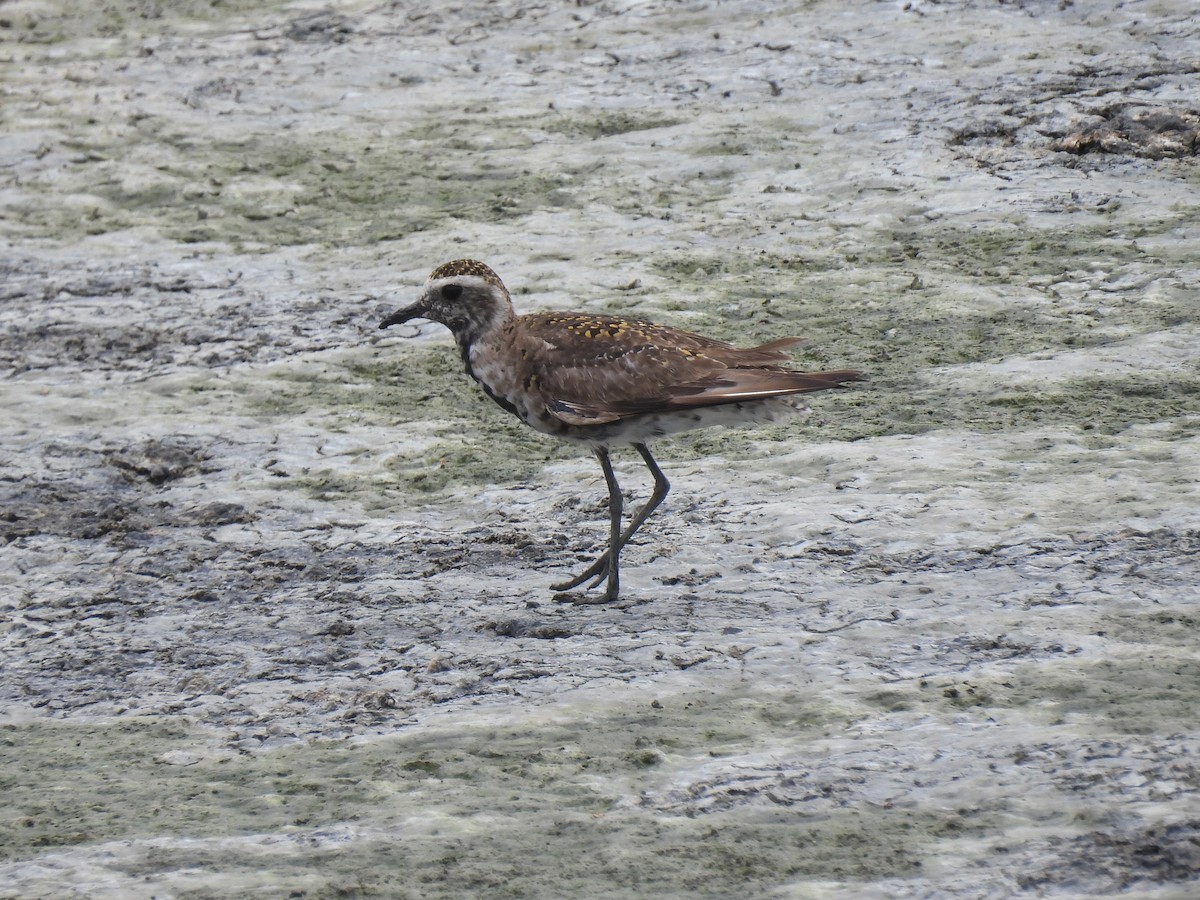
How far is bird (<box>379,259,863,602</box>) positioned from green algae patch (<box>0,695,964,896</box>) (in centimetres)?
116

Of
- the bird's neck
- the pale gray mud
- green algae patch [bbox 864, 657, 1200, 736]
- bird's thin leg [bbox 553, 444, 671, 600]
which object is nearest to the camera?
the pale gray mud

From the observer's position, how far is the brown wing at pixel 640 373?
575 cm

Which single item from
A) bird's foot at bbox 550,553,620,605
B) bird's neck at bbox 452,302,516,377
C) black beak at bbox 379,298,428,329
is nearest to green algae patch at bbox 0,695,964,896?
bird's foot at bbox 550,553,620,605

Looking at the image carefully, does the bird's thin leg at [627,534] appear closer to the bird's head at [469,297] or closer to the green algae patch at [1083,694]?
the bird's head at [469,297]

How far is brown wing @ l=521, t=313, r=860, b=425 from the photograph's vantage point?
5746 millimetres

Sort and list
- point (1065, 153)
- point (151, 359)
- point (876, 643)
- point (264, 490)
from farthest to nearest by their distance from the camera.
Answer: point (1065, 153), point (151, 359), point (264, 490), point (876, 643)

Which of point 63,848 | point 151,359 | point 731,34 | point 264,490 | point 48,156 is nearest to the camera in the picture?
point 63,848

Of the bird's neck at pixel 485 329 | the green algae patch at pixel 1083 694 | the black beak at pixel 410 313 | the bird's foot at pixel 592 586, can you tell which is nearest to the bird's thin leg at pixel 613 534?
the bird's foot at pixel 592 586

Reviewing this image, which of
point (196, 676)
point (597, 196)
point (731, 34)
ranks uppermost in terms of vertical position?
point (731, 34)

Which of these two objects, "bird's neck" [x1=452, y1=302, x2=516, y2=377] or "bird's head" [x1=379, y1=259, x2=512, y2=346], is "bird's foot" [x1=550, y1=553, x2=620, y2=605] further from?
"bird's head" [x1=379, y1=259, x2=512, y2=346]

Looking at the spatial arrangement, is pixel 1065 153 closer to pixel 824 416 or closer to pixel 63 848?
pixel 824 416

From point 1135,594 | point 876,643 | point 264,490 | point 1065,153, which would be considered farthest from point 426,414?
point 1065,153

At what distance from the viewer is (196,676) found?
5508 millimetres

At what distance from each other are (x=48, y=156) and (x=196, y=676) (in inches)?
271
